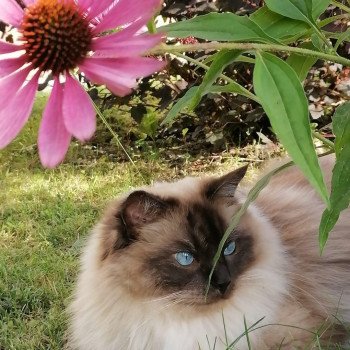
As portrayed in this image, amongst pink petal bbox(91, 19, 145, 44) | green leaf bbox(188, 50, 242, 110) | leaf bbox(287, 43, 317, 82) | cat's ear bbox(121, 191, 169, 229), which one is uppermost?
pink petal bbox(91, 19, 145, 44)

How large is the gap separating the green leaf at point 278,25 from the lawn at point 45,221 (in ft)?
2.52

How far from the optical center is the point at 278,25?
2.78ft

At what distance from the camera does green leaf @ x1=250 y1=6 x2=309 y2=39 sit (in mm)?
833

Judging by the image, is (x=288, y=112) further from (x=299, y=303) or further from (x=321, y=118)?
(x=321, y=118)

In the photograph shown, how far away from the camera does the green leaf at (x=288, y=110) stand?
645mm

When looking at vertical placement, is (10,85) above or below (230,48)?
above

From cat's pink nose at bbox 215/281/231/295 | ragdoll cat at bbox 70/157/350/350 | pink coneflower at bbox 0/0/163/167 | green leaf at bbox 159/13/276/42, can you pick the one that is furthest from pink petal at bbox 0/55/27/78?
cat's pink nose at bbox 215/281/231/295

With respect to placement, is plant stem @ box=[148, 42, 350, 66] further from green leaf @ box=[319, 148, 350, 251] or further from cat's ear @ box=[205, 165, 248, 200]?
cat's ear @ box=[205, 165, 248, 200]

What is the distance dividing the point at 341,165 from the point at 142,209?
796 mm

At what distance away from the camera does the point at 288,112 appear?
26.1 inches

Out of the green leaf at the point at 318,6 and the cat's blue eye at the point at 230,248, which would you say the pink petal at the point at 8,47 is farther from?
the cat's blue eye at the point at 230,248

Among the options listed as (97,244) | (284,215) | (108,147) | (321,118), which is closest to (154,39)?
(97,244)

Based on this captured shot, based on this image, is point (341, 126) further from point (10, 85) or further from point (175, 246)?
point (175, 246)

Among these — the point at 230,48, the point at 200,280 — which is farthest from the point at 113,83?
the point at 200,280
